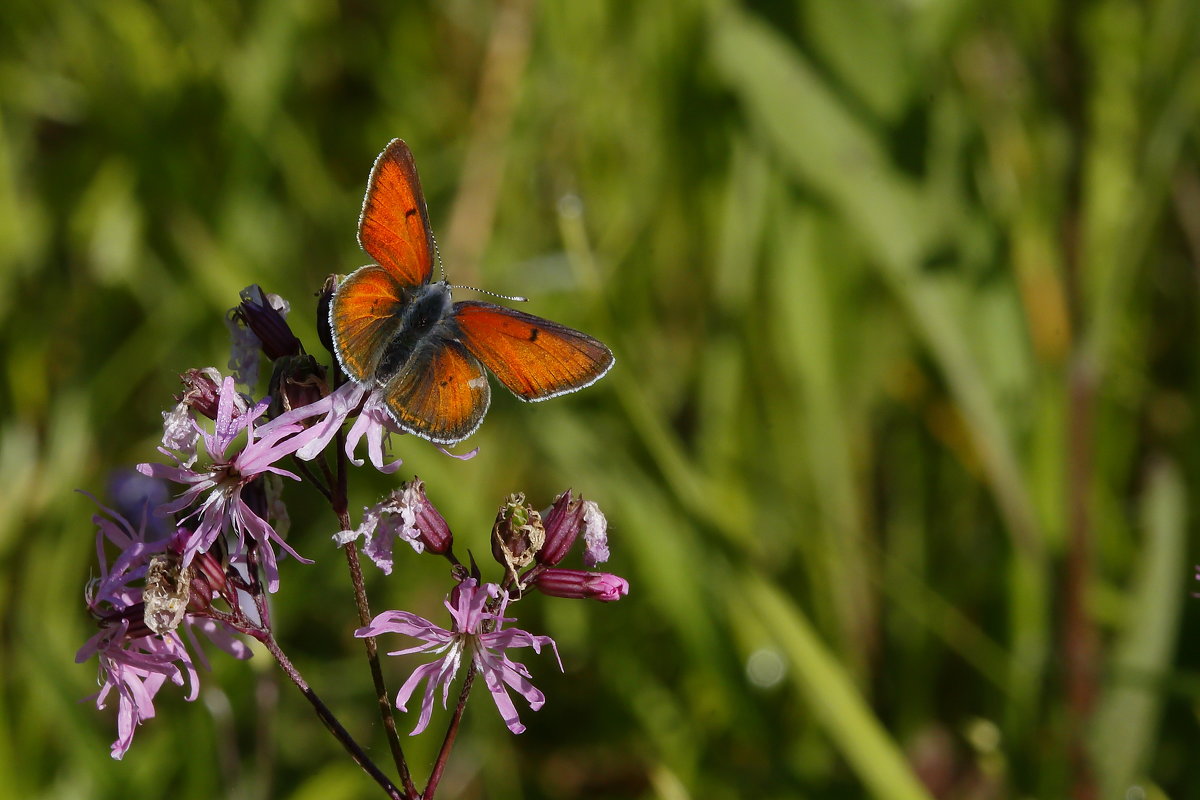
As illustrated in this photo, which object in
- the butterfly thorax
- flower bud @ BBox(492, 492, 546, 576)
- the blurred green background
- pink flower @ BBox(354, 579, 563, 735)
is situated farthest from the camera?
the blurred green background

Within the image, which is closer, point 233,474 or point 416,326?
point 233,474

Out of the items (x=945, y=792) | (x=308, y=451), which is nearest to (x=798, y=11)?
(x=308, y=451)

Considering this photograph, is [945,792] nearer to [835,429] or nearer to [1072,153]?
[835,429]

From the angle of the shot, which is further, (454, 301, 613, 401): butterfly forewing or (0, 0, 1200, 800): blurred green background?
(0, 0, 1200, 800): blurred green background

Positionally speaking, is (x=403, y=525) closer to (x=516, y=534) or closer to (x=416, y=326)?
(x=516, y=534)

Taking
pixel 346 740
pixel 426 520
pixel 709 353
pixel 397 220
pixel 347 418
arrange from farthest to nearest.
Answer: pixel 709 353 → pixel 397 220 → pixel 347 418 → pixel 426 520 → pixel 346 740

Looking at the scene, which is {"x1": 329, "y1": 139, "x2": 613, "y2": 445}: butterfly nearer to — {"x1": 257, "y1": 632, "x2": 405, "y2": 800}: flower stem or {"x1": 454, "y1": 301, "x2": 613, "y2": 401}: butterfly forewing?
{"x1": 454, "y1": 301, "x2": 613, "y2": 401}: butterfly forewing

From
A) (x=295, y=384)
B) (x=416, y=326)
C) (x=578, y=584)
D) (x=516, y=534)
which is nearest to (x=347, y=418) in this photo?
(x=295, y=384)

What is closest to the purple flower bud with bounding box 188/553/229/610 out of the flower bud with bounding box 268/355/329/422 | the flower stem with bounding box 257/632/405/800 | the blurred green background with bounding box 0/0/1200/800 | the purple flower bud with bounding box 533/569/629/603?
the flower stem with bounding box 257/632/405/800
